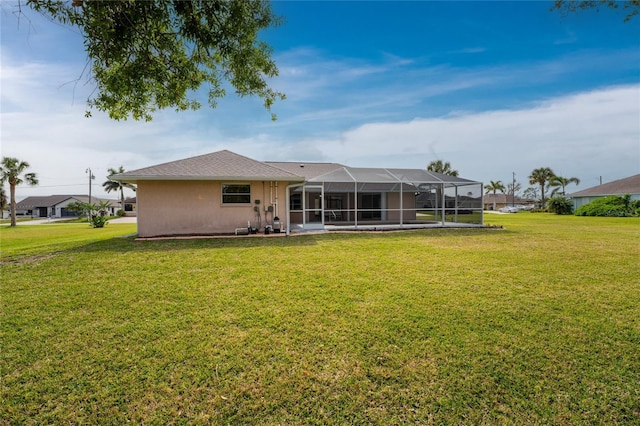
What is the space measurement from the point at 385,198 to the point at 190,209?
1300 centimetres

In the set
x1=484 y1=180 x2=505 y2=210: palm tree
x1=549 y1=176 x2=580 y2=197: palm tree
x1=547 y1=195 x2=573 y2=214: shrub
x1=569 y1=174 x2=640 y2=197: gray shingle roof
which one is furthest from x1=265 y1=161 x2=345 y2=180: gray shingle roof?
x1=484 y1=180 x2=505 y2=210: palm tree

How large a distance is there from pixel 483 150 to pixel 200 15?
69.2ft

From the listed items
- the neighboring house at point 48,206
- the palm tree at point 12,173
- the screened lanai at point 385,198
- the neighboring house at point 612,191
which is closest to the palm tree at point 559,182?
the neighboring house at point 612,191

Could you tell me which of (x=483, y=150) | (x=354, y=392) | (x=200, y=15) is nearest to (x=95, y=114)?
(x=200, y=15)

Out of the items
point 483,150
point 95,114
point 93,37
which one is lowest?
point 95,114

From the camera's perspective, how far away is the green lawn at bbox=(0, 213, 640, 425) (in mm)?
2684

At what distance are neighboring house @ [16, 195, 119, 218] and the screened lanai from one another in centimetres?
5612

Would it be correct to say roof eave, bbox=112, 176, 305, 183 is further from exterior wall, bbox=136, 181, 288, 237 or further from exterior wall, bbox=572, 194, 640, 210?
A: exterior wall, bbox=572, 194, 640, 210

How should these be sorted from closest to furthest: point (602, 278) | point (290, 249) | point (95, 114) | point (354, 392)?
point (354, 392), point (95, 114), point (602, 278), point (290, 249)

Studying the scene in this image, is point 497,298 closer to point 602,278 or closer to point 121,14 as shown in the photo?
point 602,278

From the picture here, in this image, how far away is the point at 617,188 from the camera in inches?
1405

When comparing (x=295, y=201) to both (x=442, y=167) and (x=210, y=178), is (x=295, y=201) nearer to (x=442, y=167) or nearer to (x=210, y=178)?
(x=210, y=178)

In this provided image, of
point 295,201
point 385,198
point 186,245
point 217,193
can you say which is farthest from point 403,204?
point 186,245

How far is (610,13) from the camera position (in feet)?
11.9
